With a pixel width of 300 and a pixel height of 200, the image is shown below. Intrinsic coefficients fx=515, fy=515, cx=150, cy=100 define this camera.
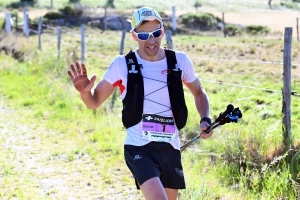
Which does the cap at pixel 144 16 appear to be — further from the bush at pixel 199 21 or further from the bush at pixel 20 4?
the bush at pixel 20 4

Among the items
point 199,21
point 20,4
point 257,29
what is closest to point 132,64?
point 257,29

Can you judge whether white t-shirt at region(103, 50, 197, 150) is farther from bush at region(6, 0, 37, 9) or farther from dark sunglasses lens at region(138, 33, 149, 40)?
bush at region(6, 0, 37, 9)

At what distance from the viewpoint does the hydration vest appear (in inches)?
135

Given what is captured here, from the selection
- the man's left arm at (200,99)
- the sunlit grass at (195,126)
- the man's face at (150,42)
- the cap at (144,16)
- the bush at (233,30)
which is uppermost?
the cap at (144,16)

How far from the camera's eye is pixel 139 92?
343 centimetres

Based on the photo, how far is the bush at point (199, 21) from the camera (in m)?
34.7

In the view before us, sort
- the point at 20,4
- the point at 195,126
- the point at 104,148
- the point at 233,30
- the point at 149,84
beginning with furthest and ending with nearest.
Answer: the point at 20,4 < the point at 233,30 < the point at 195,126 < the point at 104,148 < the point at 149,84

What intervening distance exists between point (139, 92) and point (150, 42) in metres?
0.34

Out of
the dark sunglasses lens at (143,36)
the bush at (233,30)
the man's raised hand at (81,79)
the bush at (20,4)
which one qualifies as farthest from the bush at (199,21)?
the man's raised hand at (81,79)

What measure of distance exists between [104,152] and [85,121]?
1481mm

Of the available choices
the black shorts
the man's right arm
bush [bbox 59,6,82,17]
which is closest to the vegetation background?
the black shorts

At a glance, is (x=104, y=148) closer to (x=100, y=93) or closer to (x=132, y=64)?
(x=100, y=93)

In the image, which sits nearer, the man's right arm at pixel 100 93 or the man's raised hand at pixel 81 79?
the man's raised hand at pixel 81 79

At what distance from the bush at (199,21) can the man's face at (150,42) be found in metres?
31.2
